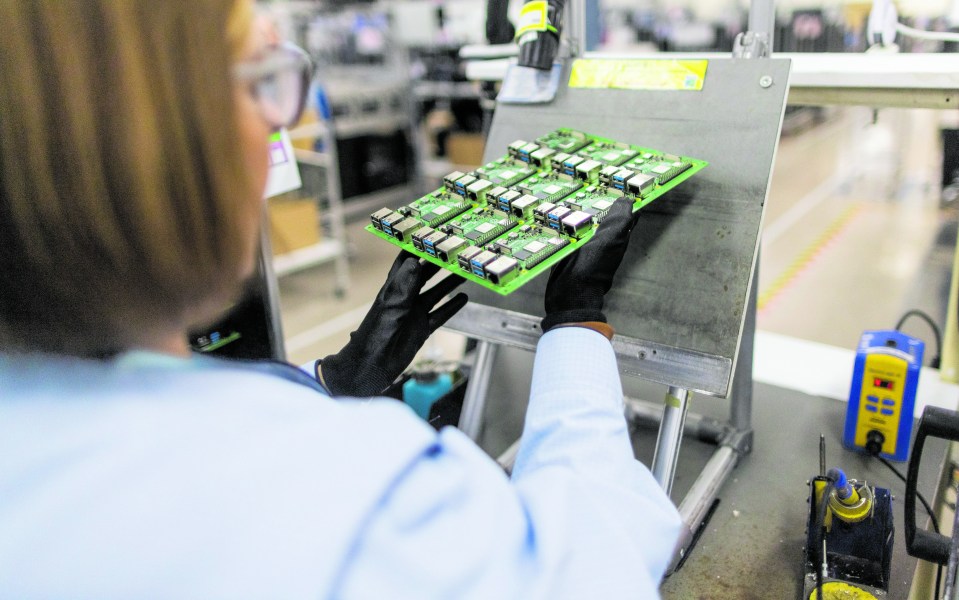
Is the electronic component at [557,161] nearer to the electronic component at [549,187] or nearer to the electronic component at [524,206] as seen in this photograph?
the electronic component at [549,187]

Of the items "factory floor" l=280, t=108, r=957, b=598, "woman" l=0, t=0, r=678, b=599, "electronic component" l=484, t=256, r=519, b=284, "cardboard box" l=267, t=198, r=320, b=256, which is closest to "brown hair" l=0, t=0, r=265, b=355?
"woman" l=0, t=0, r=678, b=599

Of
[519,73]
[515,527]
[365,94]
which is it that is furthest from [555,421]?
[365,94]

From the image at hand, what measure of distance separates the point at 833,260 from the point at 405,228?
3.33m

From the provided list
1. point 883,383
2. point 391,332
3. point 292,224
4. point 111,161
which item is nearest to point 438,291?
point 391,332

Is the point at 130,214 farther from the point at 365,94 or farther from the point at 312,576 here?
the point at 365,94

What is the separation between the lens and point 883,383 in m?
1.27

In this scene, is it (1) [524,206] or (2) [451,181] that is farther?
(2) [451,181]

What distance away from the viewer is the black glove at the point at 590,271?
899mm

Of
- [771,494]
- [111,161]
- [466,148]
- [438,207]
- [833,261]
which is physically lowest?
[833,261]

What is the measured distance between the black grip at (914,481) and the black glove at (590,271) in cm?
48

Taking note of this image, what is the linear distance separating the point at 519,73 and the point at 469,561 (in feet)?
3.65

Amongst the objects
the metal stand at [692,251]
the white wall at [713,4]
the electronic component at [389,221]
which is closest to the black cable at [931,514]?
the metal stand at [692,251]

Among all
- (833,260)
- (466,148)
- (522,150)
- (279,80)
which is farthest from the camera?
(466,148)

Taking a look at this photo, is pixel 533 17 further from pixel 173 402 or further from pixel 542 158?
pixel 173 402
